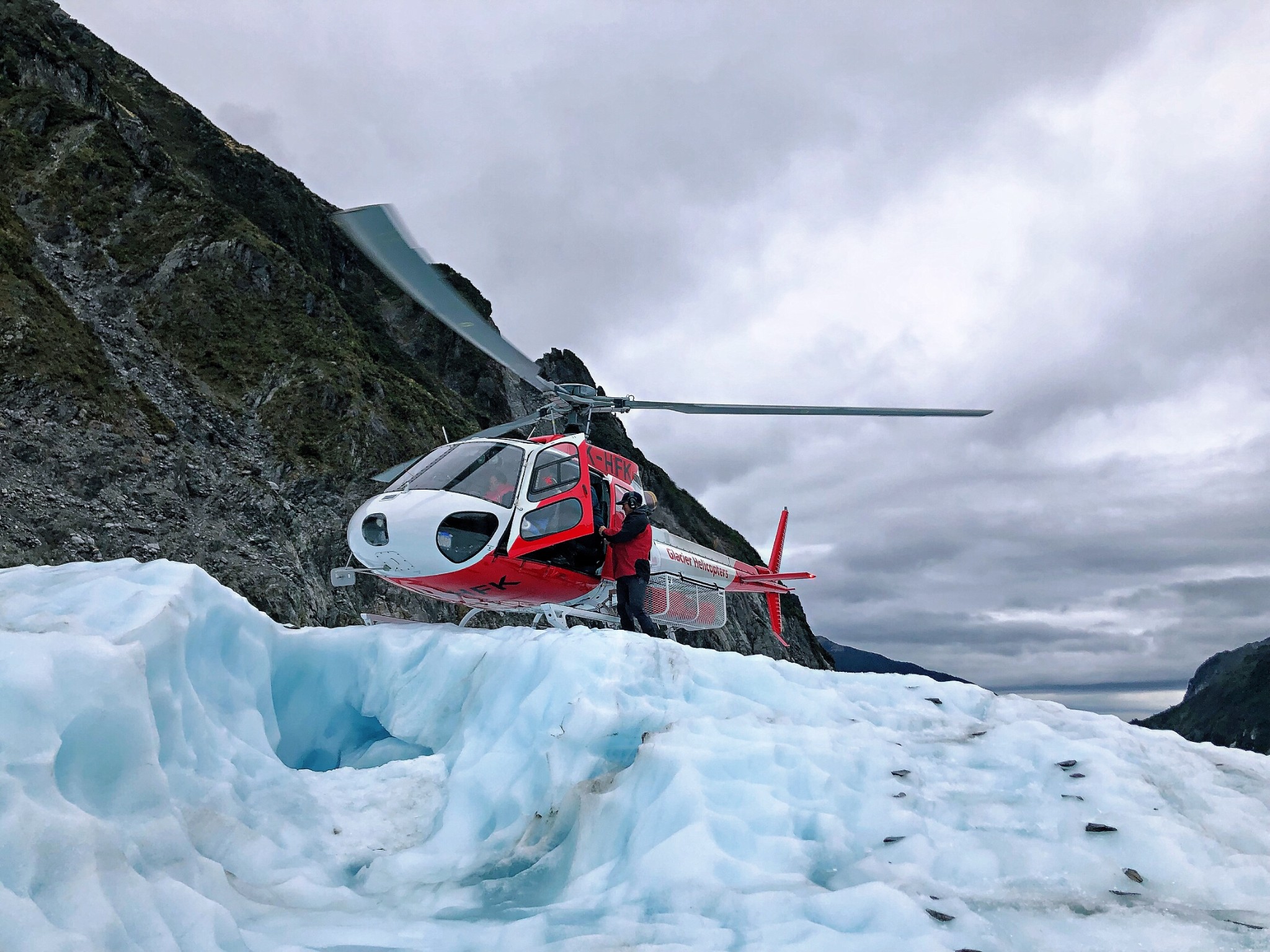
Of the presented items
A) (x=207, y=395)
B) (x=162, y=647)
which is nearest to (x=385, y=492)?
(x=162, y=647)

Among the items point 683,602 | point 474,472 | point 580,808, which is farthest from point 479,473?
point 580,808

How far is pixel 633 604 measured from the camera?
9594mm

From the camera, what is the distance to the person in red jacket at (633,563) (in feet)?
31.5

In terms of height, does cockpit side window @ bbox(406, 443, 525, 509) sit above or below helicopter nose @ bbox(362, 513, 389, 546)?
above

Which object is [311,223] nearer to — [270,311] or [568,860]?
[270,311]

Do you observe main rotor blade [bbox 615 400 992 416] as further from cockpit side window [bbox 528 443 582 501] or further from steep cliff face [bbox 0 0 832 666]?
steep cliff face [bbox 0 0 832 666]

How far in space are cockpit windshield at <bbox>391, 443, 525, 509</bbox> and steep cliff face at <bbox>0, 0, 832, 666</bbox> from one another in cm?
808

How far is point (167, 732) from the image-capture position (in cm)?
430

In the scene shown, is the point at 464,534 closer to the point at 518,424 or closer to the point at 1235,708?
the point at 518,424

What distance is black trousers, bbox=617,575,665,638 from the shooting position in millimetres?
9602

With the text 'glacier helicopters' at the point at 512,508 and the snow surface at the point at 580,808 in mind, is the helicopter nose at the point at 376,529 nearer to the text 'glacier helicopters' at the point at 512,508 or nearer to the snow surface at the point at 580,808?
the text 'glacier helicopters' at the point at 512,508

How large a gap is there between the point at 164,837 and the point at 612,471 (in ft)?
24.1

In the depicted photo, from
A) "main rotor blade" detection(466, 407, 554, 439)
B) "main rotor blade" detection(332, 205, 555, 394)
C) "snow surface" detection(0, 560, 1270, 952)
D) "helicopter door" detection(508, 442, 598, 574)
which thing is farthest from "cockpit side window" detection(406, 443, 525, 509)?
"snow surface" detection(0, 560, 1270, 952)

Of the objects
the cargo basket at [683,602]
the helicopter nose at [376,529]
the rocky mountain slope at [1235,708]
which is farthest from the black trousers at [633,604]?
the rocky mountain slope at [1235,708]
